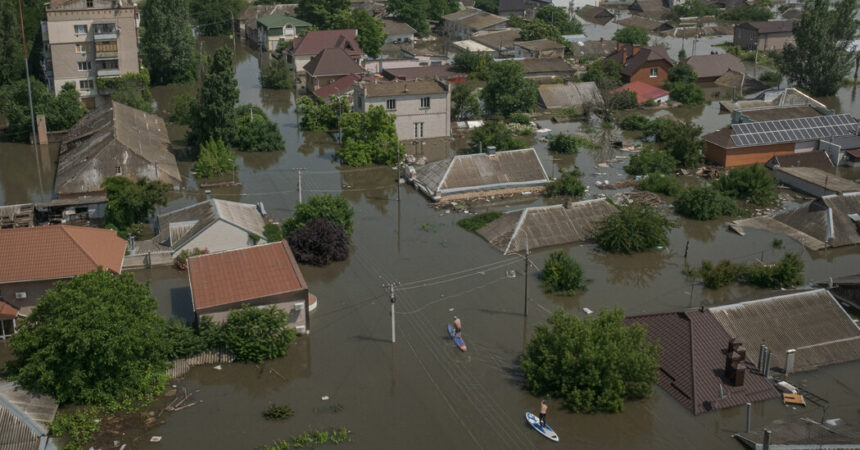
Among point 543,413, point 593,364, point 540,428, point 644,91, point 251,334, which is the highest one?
point 644,91

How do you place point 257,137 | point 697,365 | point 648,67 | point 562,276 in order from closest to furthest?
point 697,365
point 562,276
point 257,137
point 648,67

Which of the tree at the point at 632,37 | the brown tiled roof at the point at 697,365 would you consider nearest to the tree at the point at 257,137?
the brown tiled roof at the point at 697,365

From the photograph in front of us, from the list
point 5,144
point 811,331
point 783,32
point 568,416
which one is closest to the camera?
point 568,416

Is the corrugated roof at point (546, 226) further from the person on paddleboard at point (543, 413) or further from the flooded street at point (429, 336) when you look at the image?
the person on paddleboard at point (543, 413)

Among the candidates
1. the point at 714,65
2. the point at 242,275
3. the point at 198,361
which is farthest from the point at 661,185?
the point at 714,65

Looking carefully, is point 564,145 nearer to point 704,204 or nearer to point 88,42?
point 704,204

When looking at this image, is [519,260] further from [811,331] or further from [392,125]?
[392,125]

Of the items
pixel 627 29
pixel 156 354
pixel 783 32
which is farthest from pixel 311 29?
pixel 156 354
